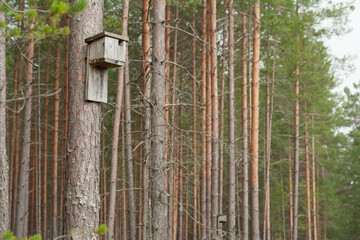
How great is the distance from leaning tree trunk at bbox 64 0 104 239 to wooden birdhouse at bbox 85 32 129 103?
62 mm

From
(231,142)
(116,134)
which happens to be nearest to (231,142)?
(231,142)

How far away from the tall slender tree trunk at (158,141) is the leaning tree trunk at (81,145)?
1.53 metres

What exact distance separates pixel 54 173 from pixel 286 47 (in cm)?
845

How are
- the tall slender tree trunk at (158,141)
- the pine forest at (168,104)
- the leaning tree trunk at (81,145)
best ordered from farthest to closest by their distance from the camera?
the tall slender tree trunk at (158,141) < the pine forest at (168,104) < the leaning tree trunk at (81,145)

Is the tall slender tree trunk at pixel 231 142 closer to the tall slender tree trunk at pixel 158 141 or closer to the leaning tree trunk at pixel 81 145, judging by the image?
the tall slender tree trunk at pixel 158 141

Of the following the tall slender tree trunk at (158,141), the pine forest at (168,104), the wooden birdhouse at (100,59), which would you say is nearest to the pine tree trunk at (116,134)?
the pine forest at (168,104)

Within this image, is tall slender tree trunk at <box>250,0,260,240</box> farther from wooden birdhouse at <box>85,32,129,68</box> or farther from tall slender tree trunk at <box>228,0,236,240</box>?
wooden birdhouse at <box>85,32,129,68</box>

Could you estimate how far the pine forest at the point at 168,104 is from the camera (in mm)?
3830

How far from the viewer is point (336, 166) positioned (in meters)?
20.1

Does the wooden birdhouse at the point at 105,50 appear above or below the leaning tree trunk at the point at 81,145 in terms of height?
above

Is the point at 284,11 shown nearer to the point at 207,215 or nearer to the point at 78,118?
the point at 207,215

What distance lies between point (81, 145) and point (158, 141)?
1.76 metres

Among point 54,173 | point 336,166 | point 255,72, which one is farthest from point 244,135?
point 336,166

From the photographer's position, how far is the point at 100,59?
385 cm
